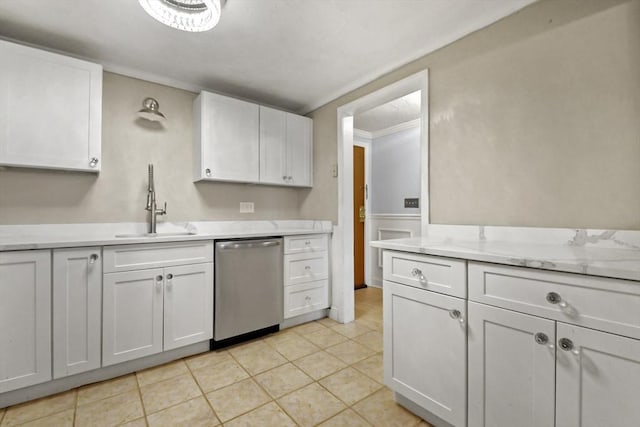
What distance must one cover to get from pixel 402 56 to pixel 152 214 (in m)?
2.34

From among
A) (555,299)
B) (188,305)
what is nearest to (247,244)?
(188,305)

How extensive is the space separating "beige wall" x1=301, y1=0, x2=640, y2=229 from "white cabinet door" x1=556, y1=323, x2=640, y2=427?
69cm

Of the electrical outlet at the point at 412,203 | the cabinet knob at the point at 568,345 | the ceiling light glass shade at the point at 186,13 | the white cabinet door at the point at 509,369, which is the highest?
the ceiling light glass shade at the point at 186,13

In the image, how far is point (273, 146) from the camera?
2.87m

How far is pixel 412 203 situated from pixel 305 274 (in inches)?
71.7

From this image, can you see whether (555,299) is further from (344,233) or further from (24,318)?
(24,318)

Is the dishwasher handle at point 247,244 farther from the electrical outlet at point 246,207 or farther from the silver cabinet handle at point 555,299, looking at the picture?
the silver cabinet handle at point 555,299

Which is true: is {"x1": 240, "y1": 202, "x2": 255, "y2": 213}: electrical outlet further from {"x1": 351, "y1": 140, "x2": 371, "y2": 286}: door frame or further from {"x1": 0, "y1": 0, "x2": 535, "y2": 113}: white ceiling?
{"x1": 351, "y1": 140, "x2": 371, "y2": 286}: door frame

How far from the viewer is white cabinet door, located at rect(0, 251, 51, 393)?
1.49m

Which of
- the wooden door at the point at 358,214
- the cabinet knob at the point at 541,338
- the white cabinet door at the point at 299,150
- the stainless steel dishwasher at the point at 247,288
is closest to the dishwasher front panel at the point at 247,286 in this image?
the stainless steel dishwasher at the point at 247,288

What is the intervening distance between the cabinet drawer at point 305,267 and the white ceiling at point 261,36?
1.64m

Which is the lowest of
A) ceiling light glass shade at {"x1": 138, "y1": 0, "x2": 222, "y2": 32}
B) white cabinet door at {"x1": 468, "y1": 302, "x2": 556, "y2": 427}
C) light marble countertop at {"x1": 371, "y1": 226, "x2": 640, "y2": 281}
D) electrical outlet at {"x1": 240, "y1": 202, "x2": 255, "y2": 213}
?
white cabinet door at {"x1": 468, "y1": 302, "x2": 556, "y2": 427}

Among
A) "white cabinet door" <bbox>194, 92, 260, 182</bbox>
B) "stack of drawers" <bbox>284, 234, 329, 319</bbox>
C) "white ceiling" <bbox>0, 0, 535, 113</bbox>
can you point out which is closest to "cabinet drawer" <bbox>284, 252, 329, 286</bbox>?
"stack of drawers" <bbox>284, 234, 329, 319</bbox>

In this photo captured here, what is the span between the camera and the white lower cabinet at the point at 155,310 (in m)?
1.78
